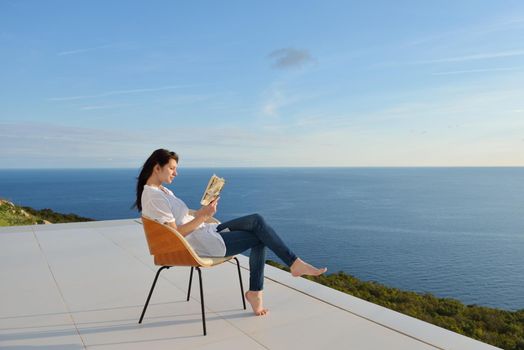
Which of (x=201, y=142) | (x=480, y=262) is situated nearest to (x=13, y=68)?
(x=201, y=142)

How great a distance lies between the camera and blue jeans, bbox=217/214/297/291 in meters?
2.61

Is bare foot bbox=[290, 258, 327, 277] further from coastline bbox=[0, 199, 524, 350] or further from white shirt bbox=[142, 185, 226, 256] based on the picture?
coastline bbox=[0, 199, 524, 350]

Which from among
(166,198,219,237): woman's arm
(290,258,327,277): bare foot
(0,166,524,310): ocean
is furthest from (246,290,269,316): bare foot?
(0,166,524,310): ocean

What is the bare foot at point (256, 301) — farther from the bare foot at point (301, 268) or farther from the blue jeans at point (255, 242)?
the bare foot at point (301, 268)

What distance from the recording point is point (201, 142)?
4303cm

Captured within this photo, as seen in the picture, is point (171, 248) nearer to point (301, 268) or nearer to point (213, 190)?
point (213, 190)

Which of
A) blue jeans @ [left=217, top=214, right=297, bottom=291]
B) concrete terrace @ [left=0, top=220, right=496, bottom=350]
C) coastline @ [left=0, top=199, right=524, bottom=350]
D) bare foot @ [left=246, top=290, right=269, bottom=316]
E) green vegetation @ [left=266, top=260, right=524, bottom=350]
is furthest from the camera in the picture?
green vegetation @ [left=266, top=260, right=524, bottom=350]

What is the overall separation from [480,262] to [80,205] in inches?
1603

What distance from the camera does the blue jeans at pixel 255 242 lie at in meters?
2.61

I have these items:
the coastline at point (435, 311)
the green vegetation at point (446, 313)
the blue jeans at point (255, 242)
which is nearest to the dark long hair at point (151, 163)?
the blue jeans at point (255, 242)

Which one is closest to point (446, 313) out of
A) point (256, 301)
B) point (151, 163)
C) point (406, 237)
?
point (256, 301)

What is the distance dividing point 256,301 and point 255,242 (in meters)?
0.36

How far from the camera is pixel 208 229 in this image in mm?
2703

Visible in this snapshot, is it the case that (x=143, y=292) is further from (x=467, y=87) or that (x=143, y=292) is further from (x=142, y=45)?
(x=467, y=87)
